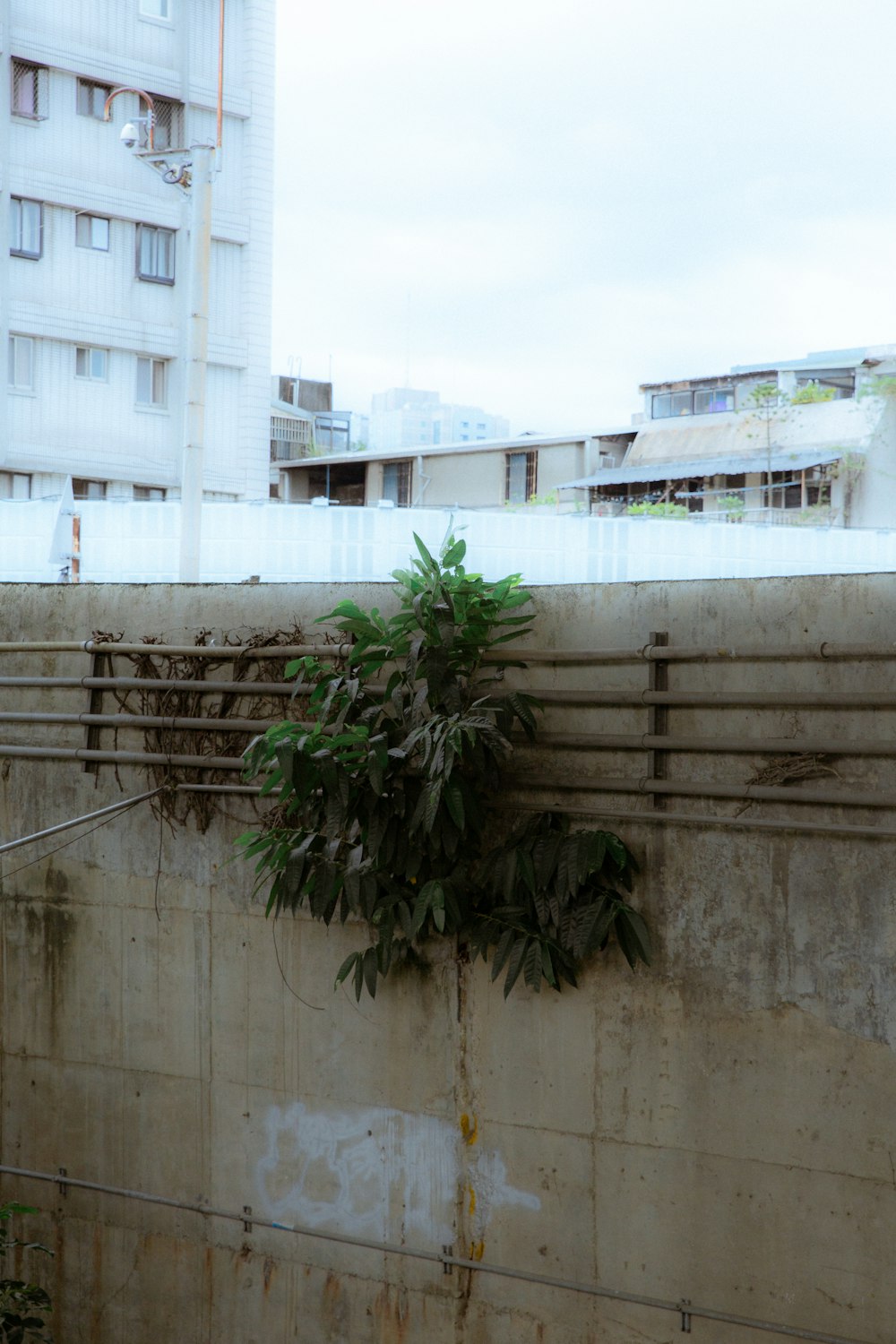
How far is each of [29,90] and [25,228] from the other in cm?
148

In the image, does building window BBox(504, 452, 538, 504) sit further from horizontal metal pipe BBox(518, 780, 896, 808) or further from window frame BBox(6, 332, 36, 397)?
window frame BBox(6, 332, 36, 397)

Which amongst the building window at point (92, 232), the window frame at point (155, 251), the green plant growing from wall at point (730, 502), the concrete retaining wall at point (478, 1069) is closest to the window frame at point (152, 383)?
the window frame at point (155, 251)

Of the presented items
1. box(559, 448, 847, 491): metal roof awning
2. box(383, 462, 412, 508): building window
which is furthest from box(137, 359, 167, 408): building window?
box(559, 448, 847, 491): metal roof awning

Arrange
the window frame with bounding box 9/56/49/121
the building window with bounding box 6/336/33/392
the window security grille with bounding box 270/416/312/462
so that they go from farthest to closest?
the window security grille with bounding box 270/416/312/462 → the building window with bounding box 6/336/33/392 → the window frame with bounding box 9/56/49/121

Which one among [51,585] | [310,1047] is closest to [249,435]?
[51,585]

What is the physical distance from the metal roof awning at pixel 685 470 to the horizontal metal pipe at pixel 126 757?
582cm

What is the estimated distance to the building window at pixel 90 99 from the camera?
47.4ft

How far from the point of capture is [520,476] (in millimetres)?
10594

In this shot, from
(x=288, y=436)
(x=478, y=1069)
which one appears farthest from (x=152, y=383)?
(x=478, y=1069)

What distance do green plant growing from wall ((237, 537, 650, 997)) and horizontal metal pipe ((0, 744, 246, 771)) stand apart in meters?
0.47

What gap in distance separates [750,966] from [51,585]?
312 centimetres

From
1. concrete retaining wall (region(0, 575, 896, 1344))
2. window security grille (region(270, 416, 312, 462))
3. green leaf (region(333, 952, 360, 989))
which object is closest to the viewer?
concrete retaining wall (region(0, 575, 896, 1344))

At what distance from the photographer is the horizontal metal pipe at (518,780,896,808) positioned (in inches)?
152

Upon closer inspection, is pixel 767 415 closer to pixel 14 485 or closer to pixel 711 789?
pixel 711 789
